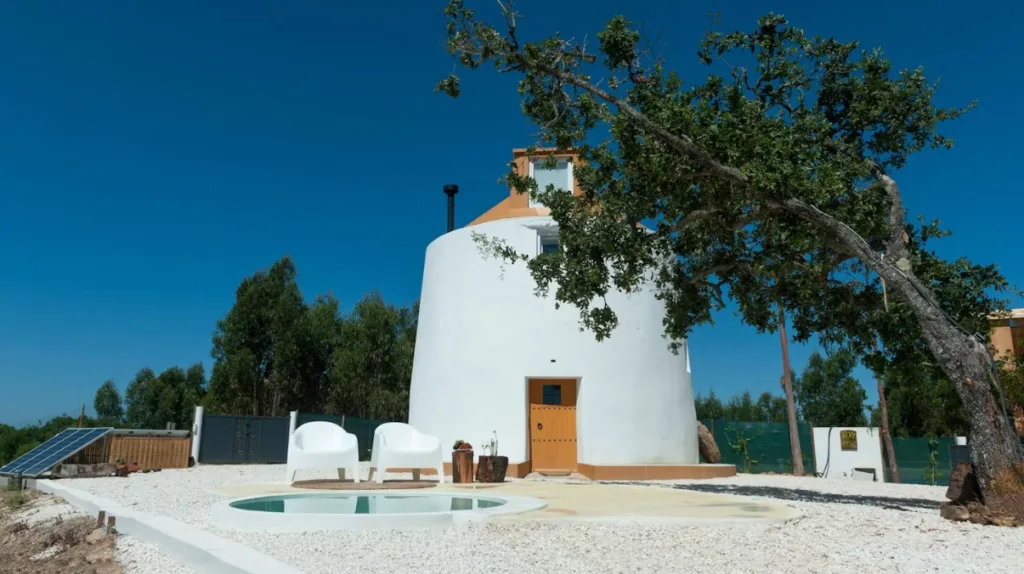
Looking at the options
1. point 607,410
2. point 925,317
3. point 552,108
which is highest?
point 552,108

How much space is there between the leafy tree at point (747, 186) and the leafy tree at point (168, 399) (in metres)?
40.7

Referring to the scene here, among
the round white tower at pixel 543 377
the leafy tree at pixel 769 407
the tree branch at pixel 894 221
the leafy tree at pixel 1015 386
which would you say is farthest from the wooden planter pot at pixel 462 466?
the leafy tree at pixel 769 407

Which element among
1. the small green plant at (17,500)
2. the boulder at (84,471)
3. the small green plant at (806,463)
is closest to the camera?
the small green plant at (17,500)

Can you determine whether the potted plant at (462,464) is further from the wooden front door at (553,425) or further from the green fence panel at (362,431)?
the green fence panel at (362,431)

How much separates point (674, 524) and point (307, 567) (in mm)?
3141

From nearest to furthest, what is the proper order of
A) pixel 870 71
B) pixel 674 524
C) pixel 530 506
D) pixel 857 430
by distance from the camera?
pixel 674 524, pixel 530 506, pixel 870 71, pixel 857 430

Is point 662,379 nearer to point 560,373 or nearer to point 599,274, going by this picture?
point 560,373

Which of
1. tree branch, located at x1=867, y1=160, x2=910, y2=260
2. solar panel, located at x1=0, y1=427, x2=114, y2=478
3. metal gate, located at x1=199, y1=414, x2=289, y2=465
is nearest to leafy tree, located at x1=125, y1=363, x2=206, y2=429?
metal gate, located at x1=199, y1=414, x2=289, y2=465

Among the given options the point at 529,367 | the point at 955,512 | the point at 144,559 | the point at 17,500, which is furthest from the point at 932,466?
the point at 17,500

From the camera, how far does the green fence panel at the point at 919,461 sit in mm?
17531

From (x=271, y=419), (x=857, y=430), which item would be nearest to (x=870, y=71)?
→ (x=857, y=430)

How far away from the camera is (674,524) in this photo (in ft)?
19.7

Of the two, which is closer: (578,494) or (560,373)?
(578,494)

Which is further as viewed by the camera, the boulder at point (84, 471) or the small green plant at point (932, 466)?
the small green plant at point (932, 466)
